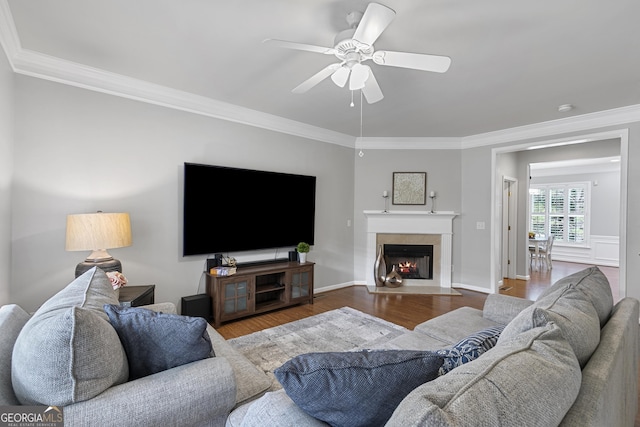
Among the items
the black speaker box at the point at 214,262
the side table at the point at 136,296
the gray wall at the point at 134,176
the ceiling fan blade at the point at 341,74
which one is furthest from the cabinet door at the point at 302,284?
the ceiling fan blade at the point at 341,74

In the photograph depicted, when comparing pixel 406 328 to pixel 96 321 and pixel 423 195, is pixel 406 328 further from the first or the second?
pixel 96 321

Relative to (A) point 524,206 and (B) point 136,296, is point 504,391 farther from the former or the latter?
(A) point 524,206

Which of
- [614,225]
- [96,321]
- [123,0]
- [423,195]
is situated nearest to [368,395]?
[96,321]

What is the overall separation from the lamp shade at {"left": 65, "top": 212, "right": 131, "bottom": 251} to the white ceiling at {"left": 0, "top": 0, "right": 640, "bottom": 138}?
4.49 feet

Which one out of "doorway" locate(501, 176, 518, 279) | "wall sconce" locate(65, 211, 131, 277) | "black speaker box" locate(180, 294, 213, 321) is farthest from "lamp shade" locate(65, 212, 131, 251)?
"doorway" locate(501, 176, 518, 279)

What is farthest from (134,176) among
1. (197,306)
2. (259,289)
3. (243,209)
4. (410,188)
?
(410,188)

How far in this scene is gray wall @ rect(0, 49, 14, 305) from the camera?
217cm

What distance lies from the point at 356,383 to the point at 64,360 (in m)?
0.93

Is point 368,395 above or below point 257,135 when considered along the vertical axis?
below

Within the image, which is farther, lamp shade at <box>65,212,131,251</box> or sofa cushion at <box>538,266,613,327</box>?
lamp shade at <box>65,212,131,251</box>

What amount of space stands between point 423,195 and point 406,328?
2.57 meters

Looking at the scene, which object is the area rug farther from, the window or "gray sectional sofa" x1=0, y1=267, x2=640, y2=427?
the window

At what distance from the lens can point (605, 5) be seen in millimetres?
1788

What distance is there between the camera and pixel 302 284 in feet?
12.8
